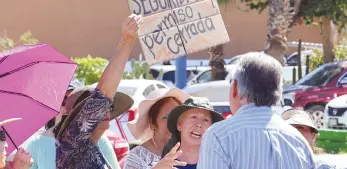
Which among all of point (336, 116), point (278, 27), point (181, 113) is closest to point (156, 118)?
point (181, 113)

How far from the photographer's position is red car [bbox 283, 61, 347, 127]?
18.1 metres

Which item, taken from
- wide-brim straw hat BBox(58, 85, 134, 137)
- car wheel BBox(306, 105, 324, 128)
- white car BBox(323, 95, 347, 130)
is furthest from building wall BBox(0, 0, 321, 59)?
wide-brim straw hat BBox(58, 85, 134, 137)

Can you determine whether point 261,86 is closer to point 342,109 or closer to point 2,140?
point 2,140

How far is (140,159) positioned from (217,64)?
63.9 feet

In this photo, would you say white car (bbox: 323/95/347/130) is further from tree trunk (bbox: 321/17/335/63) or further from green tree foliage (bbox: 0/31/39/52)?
tree trunk (bbox: 321/17/335/63)

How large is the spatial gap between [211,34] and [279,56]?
44.8 feet

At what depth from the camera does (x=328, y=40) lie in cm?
2908

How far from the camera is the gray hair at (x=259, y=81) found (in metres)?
3.62

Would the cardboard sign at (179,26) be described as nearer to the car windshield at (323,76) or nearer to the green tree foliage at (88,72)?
the green tree foliage at (88,72)

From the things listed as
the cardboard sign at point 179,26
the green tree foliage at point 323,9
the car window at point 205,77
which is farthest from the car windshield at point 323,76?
the cardboard sign at point 179,26

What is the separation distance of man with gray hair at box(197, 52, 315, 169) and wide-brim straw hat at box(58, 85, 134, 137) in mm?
656

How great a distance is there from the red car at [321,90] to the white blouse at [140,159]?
12.9 meters

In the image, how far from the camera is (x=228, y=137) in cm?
352

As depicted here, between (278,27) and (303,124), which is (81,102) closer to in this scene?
(303,124)
